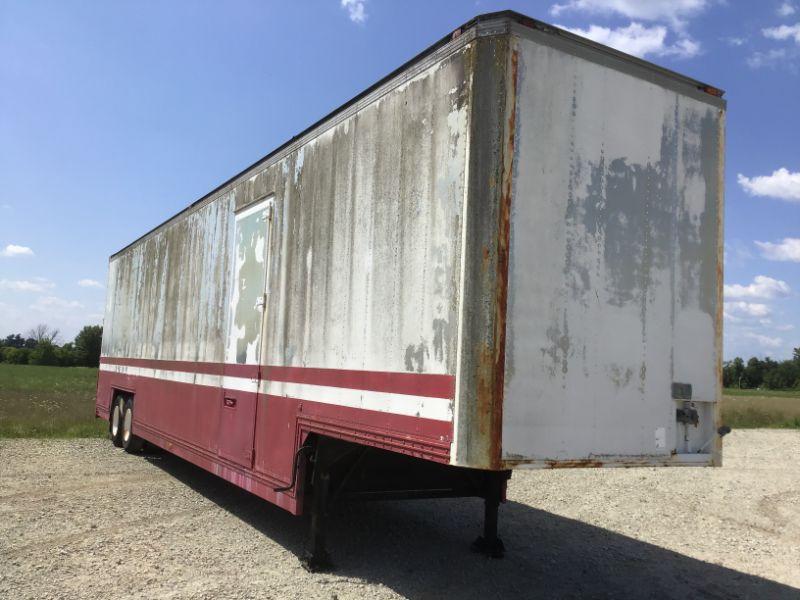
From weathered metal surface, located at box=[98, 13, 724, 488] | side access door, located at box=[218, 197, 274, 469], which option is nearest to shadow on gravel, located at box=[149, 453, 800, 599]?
side access door, located at box=[218, 197, 274, 469]

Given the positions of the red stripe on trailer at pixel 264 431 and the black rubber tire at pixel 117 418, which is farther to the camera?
the black rubber tire at pixel 117 418

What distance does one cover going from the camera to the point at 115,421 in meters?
12.0

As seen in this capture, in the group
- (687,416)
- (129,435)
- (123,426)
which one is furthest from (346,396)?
(123,426)

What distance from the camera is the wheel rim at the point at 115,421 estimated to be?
11898 mm

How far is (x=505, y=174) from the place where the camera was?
12.7ft

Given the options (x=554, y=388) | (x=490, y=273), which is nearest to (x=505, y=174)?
(x=490, y=273)

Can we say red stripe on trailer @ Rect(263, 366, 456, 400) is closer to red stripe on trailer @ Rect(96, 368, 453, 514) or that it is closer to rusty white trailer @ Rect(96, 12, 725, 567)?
rusty white trailer @ Rect(96, 12, 725, 567)

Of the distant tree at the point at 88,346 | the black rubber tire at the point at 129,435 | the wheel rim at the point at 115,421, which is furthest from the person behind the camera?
the distant tree at the point at 88,346

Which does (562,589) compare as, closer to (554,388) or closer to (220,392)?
(554,388)

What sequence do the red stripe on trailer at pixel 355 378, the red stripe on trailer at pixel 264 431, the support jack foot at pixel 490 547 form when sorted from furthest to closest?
1. the support jack foot at pixel 490 547
2. the red stripe on trailer at pixel 264 431
3. the red stripe on trailer at pixel 355 378

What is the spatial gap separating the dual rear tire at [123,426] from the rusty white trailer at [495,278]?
18.9 ft

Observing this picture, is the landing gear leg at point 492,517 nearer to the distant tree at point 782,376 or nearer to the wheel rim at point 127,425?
the wheel rim at point 127,425

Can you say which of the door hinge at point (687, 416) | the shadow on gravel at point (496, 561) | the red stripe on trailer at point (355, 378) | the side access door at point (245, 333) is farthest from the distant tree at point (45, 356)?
the door hinge at point (687, 416)

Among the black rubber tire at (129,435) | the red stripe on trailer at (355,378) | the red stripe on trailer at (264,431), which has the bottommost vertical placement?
the black rubber tire at (129,435)
